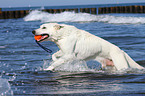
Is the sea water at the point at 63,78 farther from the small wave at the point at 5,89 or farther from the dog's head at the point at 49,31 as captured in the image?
the dog's head at the point at 49,31

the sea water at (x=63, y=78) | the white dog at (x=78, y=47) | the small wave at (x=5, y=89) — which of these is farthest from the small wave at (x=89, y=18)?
the small wave at (x=5, y=89)

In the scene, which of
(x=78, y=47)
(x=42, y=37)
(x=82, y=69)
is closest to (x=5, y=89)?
(x=42, y=37)

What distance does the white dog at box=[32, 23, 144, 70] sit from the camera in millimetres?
7023

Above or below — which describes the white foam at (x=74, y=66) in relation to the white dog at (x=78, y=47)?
below

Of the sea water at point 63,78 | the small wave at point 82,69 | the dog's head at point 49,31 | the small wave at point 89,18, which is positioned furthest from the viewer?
the small wave at point 89,18

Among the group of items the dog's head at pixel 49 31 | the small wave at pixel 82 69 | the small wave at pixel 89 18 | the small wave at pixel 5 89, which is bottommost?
the small wave at pixel 89 18

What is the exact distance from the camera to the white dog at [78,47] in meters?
7.02

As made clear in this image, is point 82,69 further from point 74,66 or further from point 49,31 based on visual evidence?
point 49,31

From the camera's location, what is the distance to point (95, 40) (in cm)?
724

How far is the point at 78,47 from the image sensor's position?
23.6ft

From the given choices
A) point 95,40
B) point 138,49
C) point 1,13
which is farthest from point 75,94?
point 1,13

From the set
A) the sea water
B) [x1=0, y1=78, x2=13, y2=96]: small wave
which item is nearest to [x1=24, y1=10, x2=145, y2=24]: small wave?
the sea water

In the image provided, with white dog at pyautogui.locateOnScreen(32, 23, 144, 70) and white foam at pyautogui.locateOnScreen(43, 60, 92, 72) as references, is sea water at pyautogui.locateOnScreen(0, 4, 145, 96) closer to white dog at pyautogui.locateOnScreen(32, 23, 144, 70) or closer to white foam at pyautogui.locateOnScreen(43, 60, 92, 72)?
white foam at pyautogui.locateOnScreen(43, 60, 92, 72)

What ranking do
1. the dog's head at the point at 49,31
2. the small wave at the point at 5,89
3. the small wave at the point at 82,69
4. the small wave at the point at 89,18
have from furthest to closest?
1. the small wave at the point at 89,18
2. the small wave at the point at 82,69
3. the dog's head at the point at 49,31
4. the small wave at the point at 5,89
